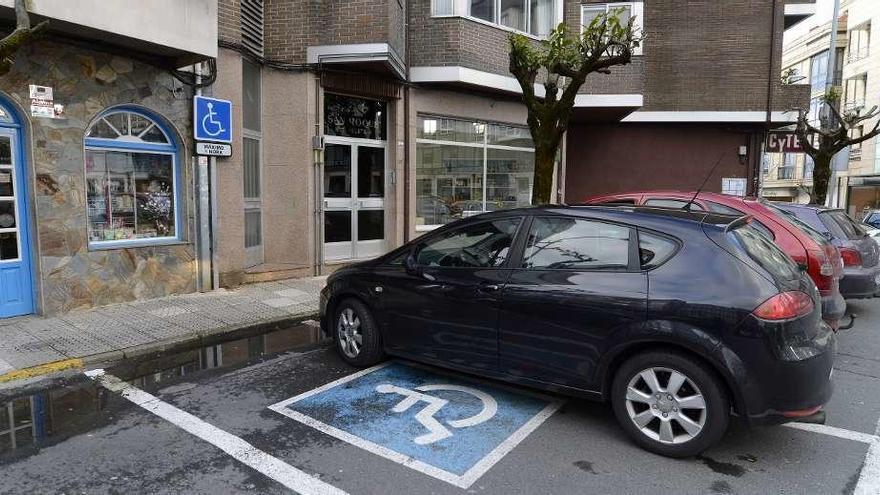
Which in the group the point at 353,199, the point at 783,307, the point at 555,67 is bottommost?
the point at 783,307

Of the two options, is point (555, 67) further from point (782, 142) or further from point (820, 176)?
point (782, 142)

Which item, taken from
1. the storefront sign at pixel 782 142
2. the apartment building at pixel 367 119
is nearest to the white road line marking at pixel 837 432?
the apartment building at pixel 367 119

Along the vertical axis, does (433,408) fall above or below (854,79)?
below

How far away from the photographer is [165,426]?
4129 millimetres

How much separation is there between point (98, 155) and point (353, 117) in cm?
459

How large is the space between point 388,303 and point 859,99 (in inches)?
1571

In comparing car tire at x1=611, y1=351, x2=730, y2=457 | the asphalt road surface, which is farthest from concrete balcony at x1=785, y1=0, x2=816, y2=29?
car tire at x1=611, y1=351, x2=730, y2=457

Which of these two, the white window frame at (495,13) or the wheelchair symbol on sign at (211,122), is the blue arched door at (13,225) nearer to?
the wheelchair symbol on sign at (211,122)

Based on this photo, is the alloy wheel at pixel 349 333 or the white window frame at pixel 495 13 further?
the white window frame at pixel 495 13

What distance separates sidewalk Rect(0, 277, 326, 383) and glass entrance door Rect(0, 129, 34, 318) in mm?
248

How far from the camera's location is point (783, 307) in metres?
3.45

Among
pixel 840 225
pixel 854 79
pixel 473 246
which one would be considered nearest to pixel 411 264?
pixel 473 246

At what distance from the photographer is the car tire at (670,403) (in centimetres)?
350

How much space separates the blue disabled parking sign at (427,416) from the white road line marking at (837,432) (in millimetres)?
1716
